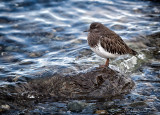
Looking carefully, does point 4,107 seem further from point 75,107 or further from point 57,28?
point 57,28

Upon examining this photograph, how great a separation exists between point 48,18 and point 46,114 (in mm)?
7697

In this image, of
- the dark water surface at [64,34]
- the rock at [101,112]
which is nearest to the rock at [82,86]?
the dark water surface at [64,34]

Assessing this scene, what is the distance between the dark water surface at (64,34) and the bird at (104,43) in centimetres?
78

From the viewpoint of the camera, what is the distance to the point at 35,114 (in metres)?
6.29

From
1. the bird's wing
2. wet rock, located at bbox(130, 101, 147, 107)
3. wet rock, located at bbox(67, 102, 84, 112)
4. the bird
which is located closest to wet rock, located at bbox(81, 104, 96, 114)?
wet rock, located at bbox(67, 102, 84, 112)

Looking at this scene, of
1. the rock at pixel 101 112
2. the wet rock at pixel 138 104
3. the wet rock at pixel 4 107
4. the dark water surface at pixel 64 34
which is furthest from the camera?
the dark water surface at pixel 64 34

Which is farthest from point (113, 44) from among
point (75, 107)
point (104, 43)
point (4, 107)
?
point (4, 107)

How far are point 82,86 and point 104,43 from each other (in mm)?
1343

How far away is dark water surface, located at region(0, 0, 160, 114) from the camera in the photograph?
821cm

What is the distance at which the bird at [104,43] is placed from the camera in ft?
24.1

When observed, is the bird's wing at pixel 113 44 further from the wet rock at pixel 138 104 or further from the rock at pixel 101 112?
the rock at pixel 101 112

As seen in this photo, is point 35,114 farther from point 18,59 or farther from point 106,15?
point 106,15

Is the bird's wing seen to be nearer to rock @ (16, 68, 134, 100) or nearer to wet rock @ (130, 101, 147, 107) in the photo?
rock @ (16, 68, 134, 100)

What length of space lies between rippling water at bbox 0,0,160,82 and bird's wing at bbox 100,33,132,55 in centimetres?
117
